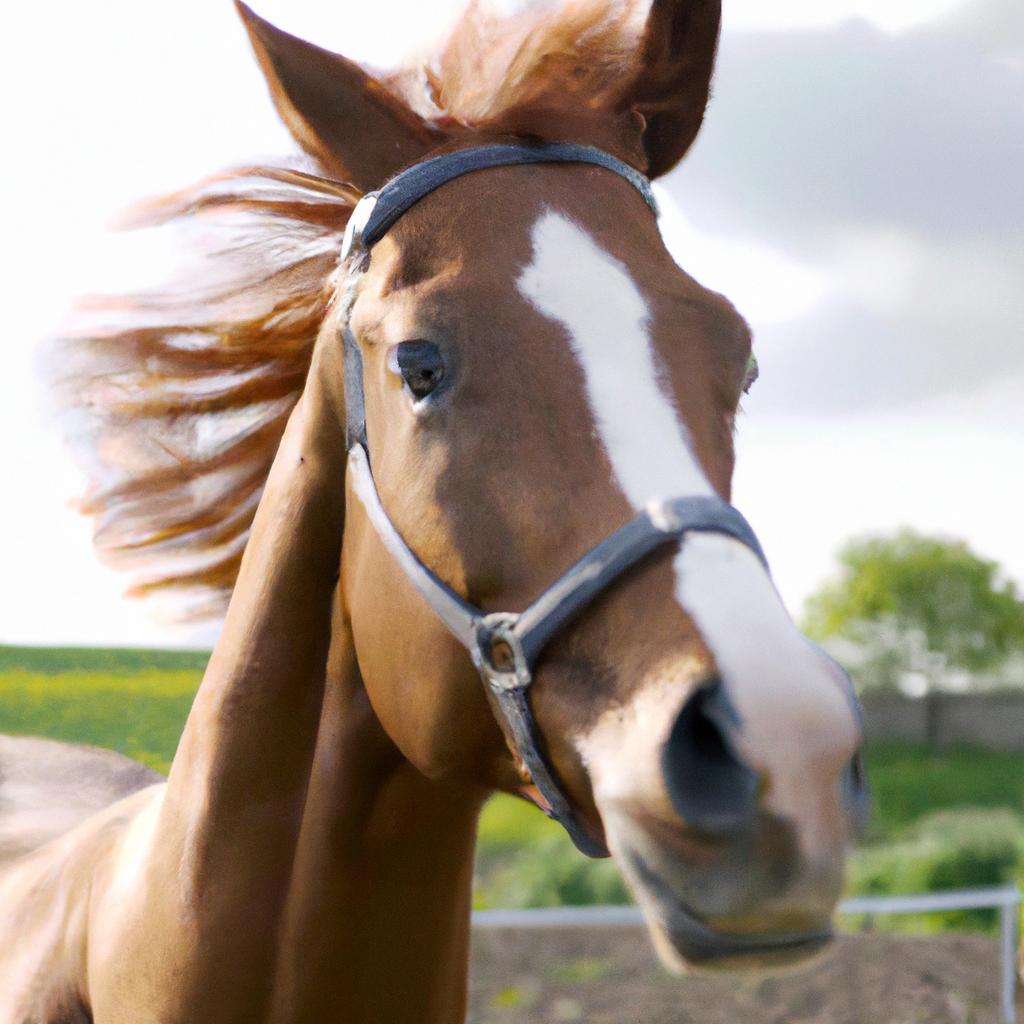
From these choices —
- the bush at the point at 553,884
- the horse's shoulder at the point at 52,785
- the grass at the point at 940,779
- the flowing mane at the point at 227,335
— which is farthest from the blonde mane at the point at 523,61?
the grass at the point at 940,779

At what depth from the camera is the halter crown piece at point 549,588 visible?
1058 mm

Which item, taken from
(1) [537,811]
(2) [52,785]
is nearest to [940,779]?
(1) [537,811]

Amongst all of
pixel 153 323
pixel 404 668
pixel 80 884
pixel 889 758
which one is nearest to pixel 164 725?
pixel 80 884

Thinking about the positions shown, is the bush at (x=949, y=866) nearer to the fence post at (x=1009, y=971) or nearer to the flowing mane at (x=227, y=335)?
the fence post at (x=1009, y=971)

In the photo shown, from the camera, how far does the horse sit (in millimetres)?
968

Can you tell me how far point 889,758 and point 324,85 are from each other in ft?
77.3

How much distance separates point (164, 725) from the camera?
→ 3482mm

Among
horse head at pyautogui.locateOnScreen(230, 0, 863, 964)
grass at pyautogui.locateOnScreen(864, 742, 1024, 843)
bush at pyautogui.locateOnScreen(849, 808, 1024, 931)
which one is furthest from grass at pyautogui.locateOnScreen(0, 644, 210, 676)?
grass at pyautogui.locateOnScreen(864, 742, 1024, 843)

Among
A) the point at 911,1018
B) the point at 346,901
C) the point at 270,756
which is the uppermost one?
the point at 270,756

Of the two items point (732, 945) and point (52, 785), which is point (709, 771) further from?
point (52, 785)

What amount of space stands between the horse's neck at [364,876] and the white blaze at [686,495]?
1.89ft

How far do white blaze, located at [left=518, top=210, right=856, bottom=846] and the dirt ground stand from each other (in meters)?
5.66

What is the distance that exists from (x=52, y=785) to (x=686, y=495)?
242 cm

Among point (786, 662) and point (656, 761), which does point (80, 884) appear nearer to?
point (656, 761)
